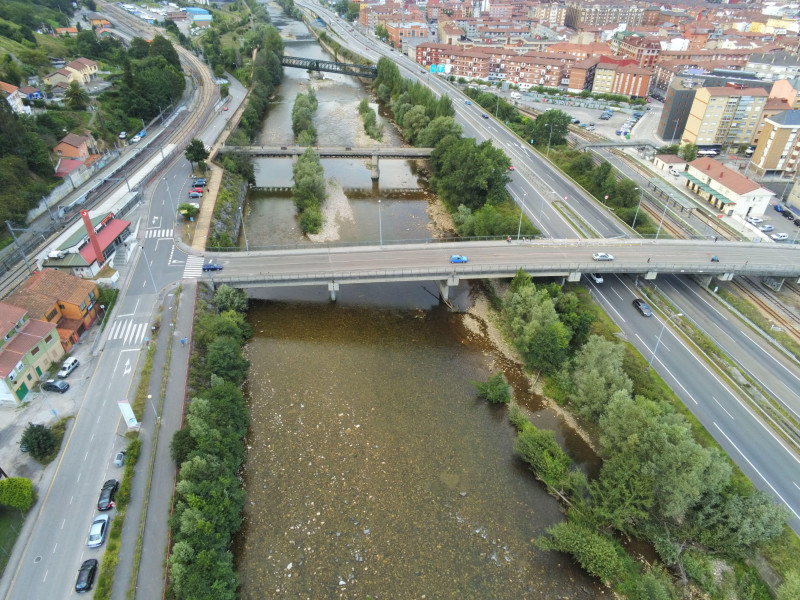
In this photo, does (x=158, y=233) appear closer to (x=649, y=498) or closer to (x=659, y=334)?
(x=659, y=334)

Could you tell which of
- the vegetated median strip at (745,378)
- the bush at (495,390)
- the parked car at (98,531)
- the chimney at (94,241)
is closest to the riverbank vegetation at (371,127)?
the chimney at (94,241)

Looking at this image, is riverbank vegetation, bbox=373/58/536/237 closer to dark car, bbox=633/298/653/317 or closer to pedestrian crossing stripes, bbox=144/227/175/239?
dark car, bbox=633/298/653/317

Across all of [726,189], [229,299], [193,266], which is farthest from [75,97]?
[726,189]

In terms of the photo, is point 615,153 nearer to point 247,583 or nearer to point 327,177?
point 327,177

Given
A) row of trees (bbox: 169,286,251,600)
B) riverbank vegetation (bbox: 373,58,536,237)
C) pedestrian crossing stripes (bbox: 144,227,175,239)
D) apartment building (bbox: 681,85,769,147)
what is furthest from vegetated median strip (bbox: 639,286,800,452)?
apartment building (bbox: 681,85,769,147)

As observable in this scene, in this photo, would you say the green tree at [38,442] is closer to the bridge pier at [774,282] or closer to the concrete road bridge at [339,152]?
the concrete road bridge at [339,152]
